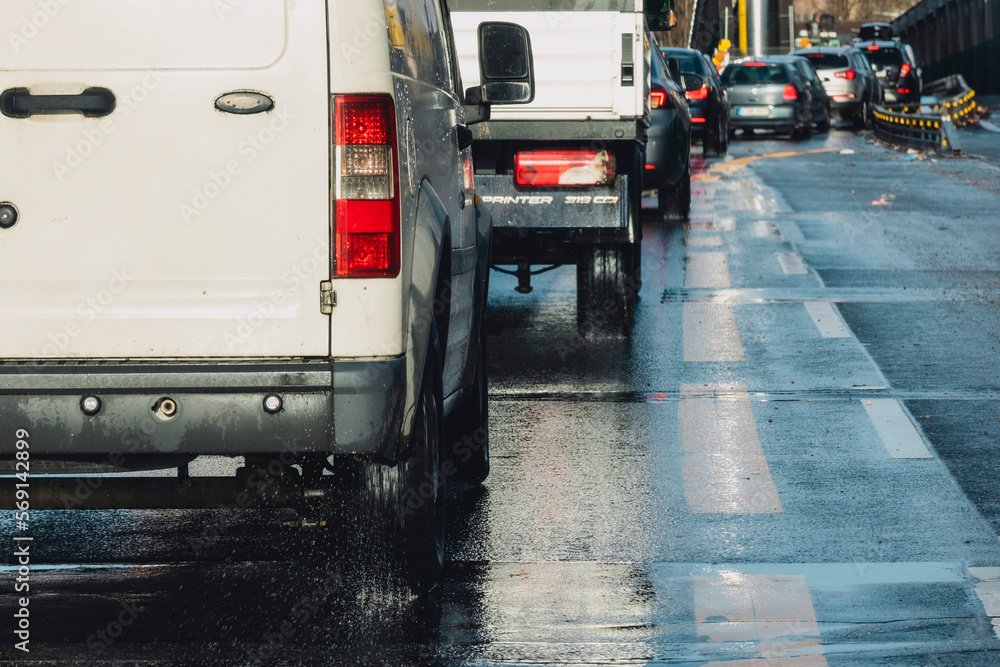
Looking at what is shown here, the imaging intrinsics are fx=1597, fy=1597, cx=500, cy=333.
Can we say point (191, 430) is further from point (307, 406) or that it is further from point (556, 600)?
point (556, 600)

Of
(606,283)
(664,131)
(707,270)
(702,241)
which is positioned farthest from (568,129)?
(702,241)

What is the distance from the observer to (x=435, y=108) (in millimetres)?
5379

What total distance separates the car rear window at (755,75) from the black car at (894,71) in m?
11.9

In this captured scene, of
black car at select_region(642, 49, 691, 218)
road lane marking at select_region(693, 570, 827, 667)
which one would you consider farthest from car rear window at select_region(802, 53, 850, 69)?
road lane marking at select_region(693, 570, 827, 667)

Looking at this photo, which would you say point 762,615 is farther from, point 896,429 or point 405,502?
point 896,429

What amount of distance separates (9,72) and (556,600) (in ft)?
7.58

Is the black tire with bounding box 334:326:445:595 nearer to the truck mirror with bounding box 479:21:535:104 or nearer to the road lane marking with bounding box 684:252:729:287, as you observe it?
the truck mirror with bounding box 479:21:535:104

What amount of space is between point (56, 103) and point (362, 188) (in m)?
0.87

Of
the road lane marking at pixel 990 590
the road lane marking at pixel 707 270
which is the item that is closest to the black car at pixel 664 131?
the road lane marking at pixel 707 270

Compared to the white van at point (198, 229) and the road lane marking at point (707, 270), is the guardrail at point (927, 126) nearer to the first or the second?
the road lane marking at point (707, 270)

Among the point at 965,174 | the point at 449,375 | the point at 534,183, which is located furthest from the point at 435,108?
the point at 965,174

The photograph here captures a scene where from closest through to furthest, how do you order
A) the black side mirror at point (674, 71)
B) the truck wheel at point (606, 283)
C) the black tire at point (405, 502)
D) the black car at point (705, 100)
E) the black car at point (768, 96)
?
the black tire at point (405, 502), the truck wheel at point (606, 283), the black side mirror at point (674, 71), the black car at point (705, 100), the black car at point (768, 96)

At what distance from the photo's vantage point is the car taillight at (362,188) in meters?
4.44

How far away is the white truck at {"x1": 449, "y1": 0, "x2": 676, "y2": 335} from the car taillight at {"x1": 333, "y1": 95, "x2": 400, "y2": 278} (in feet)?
17.2
